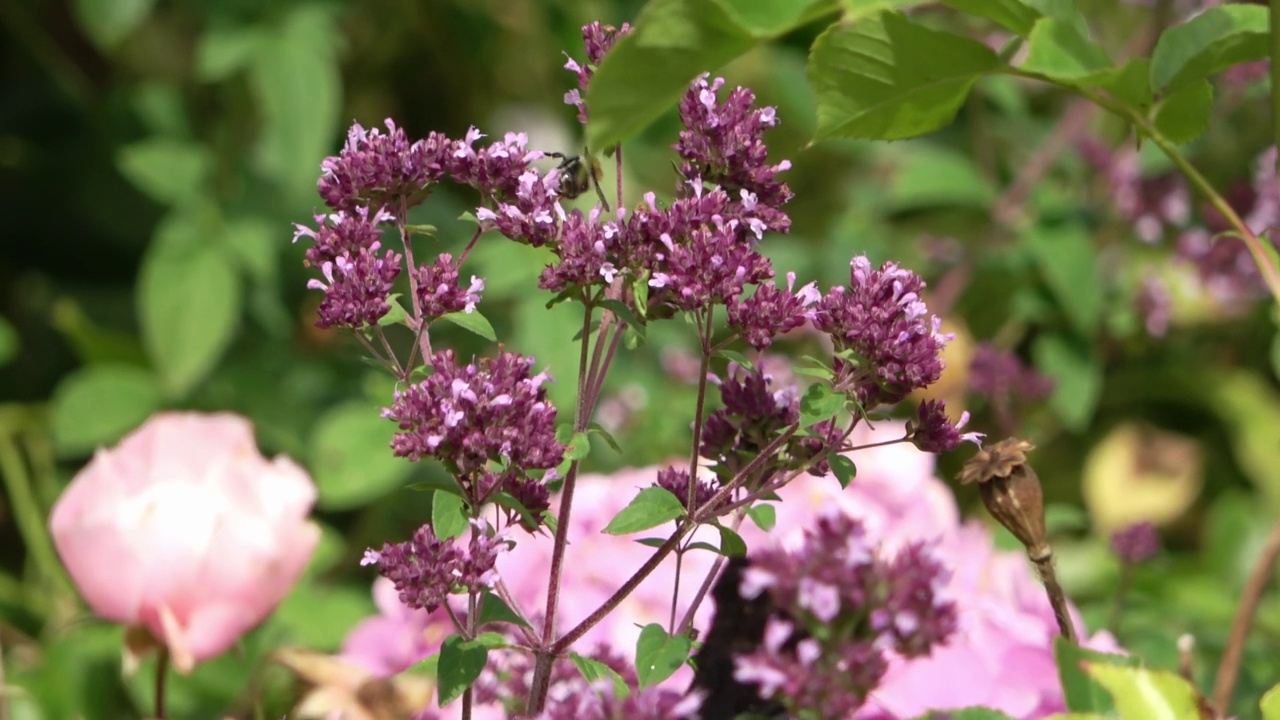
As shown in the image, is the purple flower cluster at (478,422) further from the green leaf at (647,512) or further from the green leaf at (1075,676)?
the green leaf at (1075,676)

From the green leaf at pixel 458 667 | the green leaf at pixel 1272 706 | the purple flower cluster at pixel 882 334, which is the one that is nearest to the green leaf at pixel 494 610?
the green leaf at pixel 458 667

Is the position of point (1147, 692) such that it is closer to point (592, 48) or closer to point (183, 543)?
point (592, 48)

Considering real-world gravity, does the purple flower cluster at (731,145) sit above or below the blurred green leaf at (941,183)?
below

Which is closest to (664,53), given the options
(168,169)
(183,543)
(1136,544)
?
(183,543)

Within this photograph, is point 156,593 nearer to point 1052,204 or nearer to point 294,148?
point 294,148

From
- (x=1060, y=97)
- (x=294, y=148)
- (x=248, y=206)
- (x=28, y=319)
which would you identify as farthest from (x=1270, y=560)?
(x=28, y=319)
